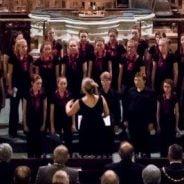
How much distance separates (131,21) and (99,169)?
20.5 ft

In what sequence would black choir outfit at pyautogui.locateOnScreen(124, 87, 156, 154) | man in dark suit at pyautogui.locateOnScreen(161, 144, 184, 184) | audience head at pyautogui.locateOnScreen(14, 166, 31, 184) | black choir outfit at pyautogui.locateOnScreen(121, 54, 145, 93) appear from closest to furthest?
audience head at pyautogui.locateOnScreen(14, 166, 31, 184) < man in dark suit at pyautogui.locateOnScreen(161, 144, 184, 184) < black choir outfit at pyautogui.locateOnScreen(124, 87, 156, 154) < black choir outfit at pyautogui.locateOnScreen(121, 54, 145, 93)

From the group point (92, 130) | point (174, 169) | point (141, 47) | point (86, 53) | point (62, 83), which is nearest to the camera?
point (174, 169)

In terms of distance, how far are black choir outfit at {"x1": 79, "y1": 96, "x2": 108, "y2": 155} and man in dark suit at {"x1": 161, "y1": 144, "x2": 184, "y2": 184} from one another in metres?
1.54

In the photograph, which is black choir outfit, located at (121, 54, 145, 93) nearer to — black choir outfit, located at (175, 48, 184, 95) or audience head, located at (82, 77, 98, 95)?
black choir outfit, located at (175, 48, 184, 95)

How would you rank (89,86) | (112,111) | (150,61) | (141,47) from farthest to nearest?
(141,47)
(150,61)
(112,111)
(89,86)

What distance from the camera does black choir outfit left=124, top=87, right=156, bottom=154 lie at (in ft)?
31.1

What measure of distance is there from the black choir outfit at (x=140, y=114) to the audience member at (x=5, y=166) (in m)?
2.34

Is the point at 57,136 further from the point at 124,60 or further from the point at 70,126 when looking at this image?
the point at 124,60

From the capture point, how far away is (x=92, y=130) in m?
9.05

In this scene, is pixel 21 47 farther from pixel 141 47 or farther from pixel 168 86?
pixel 168 86

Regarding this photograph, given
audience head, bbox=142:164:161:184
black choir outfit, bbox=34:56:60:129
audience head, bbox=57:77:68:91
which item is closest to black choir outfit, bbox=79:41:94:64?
black choir outfit, bbox=34:56:60:129

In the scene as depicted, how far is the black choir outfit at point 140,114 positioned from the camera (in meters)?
9.49

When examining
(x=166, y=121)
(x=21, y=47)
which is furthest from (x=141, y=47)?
(x=21, y=47)

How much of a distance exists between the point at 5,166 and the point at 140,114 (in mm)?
2487
